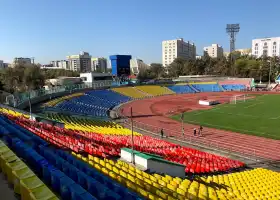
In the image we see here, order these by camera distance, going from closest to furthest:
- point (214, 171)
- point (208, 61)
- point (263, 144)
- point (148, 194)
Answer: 1. point (148, 194)
2. point (214, 171)
3. point (263, 144)
4. point (208, 61)

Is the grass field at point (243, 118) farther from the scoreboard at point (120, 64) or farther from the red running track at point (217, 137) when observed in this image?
the scoreboard at point (120, 64)

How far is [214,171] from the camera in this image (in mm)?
16766

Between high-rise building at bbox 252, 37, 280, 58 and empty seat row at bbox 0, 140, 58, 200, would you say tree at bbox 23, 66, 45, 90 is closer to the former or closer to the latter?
empty seat row at bbox 0, 140, 58, 200

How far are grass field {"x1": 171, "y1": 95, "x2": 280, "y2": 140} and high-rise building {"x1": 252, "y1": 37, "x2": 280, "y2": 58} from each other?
143 metres

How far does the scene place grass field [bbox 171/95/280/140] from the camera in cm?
3086

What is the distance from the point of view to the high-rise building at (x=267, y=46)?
175m

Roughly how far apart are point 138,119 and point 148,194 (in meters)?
33.6

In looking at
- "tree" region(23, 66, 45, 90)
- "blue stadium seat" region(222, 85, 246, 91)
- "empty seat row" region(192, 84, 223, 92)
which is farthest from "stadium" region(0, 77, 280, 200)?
"blue stadium seat" region(222, 85, 246, 91)

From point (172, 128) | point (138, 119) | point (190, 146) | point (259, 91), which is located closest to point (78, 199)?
point (190, 146)

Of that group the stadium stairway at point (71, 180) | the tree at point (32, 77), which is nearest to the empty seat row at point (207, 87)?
the tree at point (32, 77)

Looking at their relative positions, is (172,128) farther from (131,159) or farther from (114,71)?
(114,71)

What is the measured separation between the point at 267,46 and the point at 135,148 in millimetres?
188780

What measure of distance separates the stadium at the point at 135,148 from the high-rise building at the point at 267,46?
5556 inches

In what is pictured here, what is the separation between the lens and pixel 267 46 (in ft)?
588
